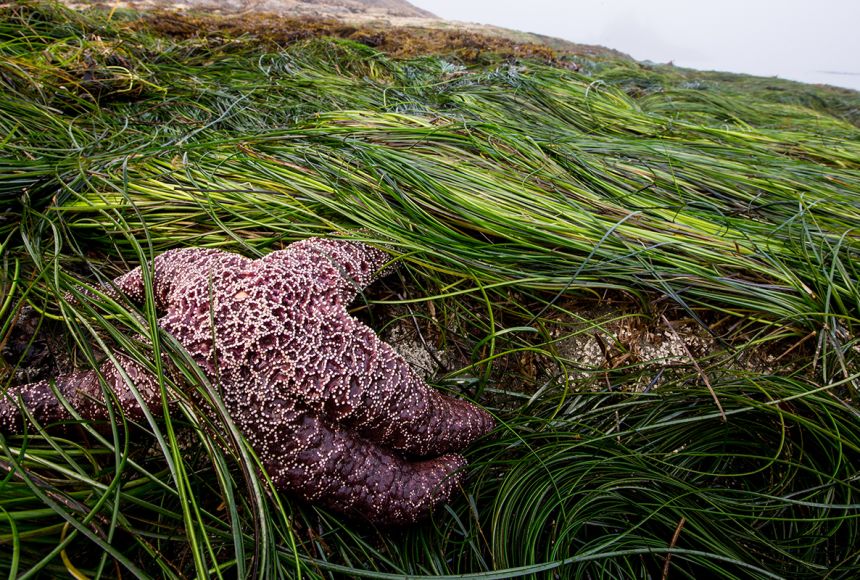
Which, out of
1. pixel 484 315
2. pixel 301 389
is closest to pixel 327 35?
pixel 484 315

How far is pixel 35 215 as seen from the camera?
2.19 meters

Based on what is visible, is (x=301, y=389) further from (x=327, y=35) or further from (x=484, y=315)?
(x=327, y=35)

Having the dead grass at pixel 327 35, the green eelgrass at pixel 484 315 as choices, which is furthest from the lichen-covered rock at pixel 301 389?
the dead grass at pixel 327 35

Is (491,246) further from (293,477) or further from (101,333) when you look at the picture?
(101,333)

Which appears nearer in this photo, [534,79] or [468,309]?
[468,309]

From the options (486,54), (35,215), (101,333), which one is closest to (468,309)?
(101,333)

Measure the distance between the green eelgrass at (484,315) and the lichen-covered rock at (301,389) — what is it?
4.3 inches

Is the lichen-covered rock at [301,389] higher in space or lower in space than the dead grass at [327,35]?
lower

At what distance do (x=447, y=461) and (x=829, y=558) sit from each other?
1.50 m

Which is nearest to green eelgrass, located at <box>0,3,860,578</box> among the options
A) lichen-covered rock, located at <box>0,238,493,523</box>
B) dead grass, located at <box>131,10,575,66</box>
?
lichen-covered rock, located at <box>0,238,493,523</box>

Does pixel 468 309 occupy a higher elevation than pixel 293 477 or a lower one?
higher

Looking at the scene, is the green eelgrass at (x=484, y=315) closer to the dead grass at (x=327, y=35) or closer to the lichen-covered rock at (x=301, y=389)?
the lichen-covered rock at (x=301, y=389)

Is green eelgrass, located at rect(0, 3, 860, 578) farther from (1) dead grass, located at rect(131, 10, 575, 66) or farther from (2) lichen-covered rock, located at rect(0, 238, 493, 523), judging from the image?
(1) dead grass, located at rect(131, 10, 575, 66)

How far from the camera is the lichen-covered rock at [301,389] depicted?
1637 mm
